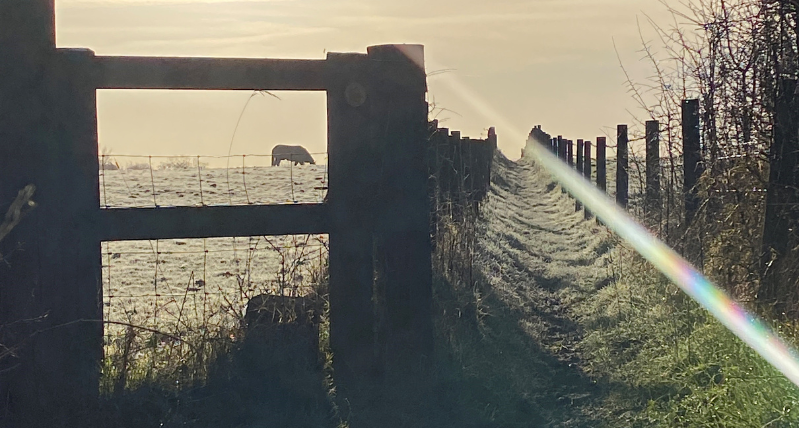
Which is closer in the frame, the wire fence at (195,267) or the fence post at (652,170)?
the wire fence at (195,267)

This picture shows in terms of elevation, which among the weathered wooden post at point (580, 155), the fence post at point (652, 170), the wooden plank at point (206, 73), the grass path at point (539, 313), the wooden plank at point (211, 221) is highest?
the weathered wooden post at point (580, 155)

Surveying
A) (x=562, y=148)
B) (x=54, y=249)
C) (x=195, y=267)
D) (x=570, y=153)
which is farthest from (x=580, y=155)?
(x=54, y=249)

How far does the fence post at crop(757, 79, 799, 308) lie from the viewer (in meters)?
6.11

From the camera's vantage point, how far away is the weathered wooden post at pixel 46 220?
4715 millimetres

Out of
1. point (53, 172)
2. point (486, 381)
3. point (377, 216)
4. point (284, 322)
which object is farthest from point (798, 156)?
point (53, 172)

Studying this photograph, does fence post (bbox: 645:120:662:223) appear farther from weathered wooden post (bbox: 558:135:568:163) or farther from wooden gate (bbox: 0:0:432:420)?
weathered wooden post (bbox: 558:135:568:163)

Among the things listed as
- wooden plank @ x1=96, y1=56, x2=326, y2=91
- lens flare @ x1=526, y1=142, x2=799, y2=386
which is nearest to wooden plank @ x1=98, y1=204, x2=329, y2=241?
wooden plank @ x1=96, y1=56, x2=326, y2=91

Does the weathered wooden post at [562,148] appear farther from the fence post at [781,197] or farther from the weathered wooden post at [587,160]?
the fence post at [781,197]

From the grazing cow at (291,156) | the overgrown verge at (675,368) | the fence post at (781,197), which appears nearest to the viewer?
the overgrown verge at (675,368)

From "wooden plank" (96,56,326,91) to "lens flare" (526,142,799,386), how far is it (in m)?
3.02

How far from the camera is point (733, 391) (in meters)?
4.77

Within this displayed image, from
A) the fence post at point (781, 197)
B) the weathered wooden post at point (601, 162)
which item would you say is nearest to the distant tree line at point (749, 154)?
the fence post at point (781, 197)

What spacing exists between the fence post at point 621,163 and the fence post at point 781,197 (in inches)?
278

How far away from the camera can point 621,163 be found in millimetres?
13695
